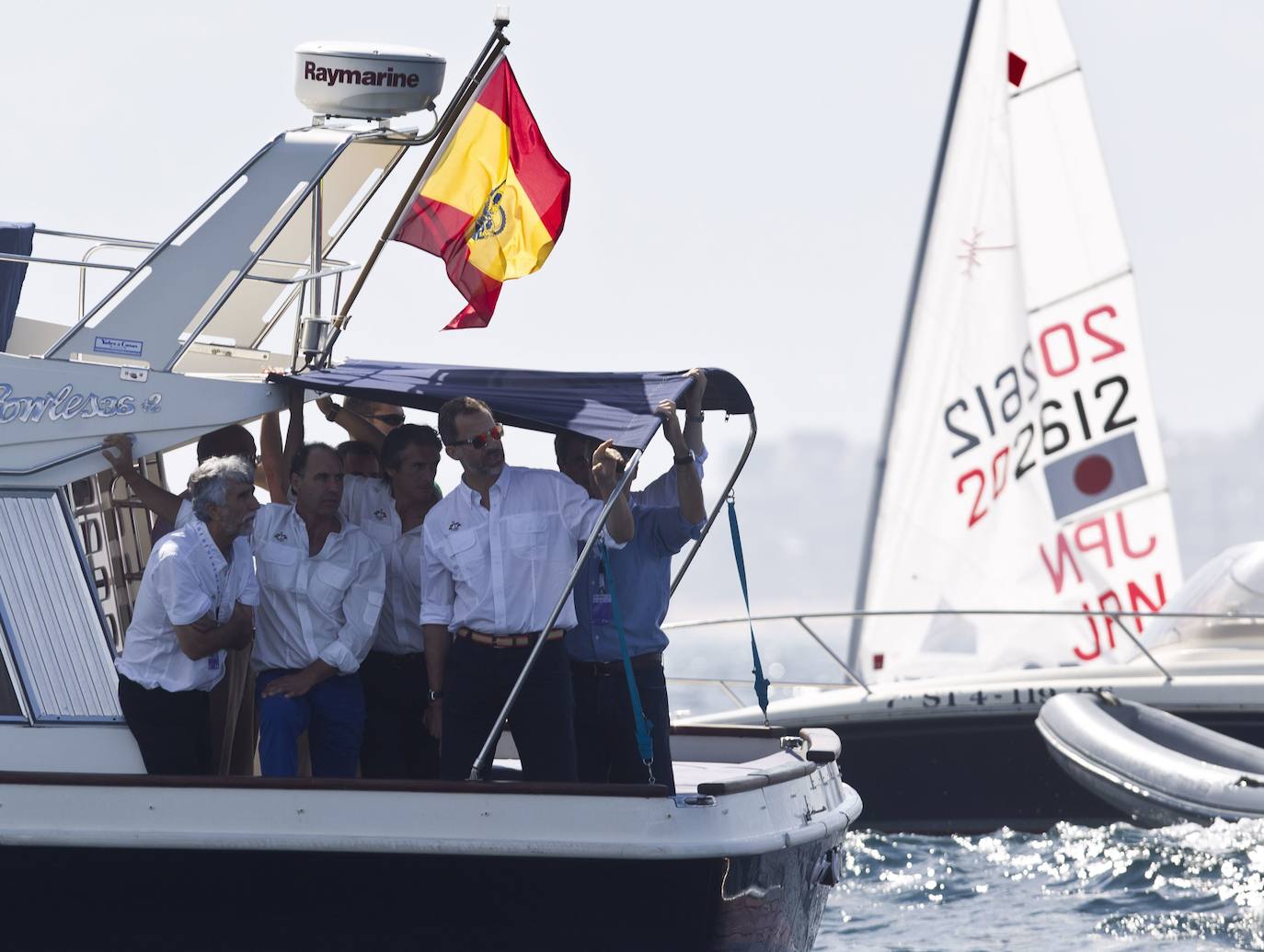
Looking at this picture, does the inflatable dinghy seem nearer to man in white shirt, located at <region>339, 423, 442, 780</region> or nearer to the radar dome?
man in white shirt, located at <region>339, 423, 442, 780</region>

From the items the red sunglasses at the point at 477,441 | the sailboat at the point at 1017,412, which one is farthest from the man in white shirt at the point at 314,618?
the sailboat at the point at 1017,412

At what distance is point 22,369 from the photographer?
6715mm

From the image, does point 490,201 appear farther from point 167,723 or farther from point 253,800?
point 253,800

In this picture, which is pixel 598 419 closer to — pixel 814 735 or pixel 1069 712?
pixel 814 735

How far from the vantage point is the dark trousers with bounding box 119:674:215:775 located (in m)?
6.42

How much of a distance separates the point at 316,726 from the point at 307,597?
466mm

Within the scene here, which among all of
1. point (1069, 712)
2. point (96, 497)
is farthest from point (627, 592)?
point (1069, 712)

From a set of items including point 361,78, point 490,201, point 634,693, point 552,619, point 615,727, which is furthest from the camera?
point 490,201

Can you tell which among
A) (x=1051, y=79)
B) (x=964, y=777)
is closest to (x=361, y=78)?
(x=964, y=777)

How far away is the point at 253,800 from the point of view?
20.1ft

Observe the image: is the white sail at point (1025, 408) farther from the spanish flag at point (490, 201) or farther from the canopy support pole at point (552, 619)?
the canopy support pole at point (552, 619)

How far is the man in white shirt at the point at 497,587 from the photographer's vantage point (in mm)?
6395

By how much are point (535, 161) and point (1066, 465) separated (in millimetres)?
9021

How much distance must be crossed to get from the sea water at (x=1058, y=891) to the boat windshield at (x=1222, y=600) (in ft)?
5.88
